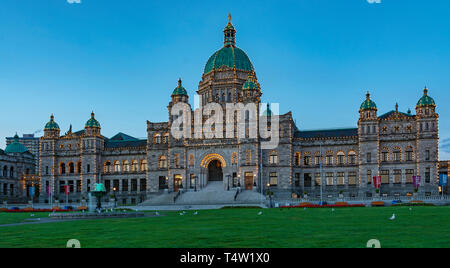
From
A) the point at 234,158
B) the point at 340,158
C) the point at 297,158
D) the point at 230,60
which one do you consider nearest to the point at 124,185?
the point at 234,158

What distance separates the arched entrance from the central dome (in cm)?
2210

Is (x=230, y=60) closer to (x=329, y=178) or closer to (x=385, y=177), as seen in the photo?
(x=329, y=178)

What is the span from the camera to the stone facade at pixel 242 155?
300ft

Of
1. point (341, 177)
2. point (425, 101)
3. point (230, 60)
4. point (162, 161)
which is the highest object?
point (230, 60)

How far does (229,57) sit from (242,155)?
26.0 meters

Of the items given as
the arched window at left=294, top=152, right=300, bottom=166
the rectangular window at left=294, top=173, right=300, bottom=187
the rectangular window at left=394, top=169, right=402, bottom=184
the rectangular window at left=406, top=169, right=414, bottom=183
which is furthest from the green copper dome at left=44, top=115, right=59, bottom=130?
the rectangular window at left=406, top=169, right=414, bottom=183

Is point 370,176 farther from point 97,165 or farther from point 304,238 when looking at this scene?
point 304,238

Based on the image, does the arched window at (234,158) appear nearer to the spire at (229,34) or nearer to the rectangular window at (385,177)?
the rectangular window at (385,177)

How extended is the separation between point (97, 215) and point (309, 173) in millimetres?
59742

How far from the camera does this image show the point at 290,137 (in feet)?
308

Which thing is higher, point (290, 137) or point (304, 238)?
point (290, 137)

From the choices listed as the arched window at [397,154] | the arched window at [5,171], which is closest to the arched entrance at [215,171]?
the arched window at [397,154]

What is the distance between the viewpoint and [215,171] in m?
101
